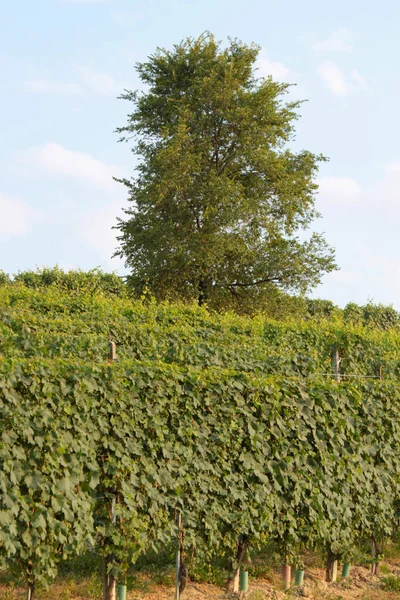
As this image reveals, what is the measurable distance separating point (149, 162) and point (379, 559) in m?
23.7

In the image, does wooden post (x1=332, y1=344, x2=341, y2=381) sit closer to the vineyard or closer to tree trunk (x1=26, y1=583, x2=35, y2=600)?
the vineyard

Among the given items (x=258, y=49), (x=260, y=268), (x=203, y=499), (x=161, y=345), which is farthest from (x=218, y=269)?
(x=203, y=499)

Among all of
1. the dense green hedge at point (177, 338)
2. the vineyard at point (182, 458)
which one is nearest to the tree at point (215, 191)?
the dense green hedge at point (177, 338)

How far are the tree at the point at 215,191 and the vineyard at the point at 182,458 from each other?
58.3 ft

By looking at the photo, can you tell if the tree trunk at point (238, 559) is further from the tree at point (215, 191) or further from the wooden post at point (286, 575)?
the tree at point (215, 191)

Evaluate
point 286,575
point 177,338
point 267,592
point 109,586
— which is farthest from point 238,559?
point 177,338

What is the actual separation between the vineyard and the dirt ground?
394mm

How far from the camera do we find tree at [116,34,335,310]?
29.9 m

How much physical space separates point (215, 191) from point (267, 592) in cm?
2220

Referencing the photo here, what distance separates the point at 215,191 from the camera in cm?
2948

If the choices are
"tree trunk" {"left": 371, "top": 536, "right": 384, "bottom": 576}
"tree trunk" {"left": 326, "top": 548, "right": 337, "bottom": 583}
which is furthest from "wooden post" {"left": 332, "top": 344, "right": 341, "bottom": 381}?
"tree trunk" {"left": 326, "top": 548, "right": 337, "bottom": 583}

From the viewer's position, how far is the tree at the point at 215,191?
98.2ft

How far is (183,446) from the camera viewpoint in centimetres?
845

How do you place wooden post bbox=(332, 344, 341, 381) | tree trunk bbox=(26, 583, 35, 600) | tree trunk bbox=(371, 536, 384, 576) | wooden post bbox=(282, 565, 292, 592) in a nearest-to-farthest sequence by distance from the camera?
tree trunk bbox=(26, 583, 35, 600)
wooden post bbox=(282, 565, 292, 592)
tree trunk bbox=(371, 536, 384, 576)
wooden post bbox=(332, 344, 341, 381)
